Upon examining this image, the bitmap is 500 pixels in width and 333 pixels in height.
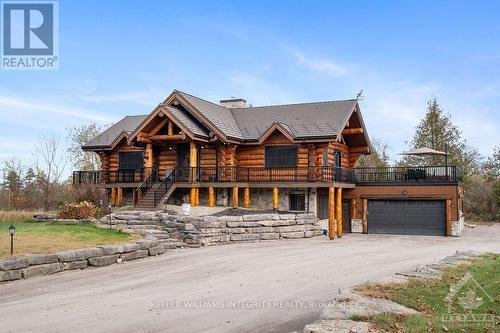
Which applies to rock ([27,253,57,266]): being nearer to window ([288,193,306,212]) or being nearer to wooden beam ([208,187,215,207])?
wooden beam ([208,187,215,207])

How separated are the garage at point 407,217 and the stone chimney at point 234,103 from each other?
12601 millimetres

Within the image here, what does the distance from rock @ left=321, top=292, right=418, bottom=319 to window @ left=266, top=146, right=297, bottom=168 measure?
19.7 meters

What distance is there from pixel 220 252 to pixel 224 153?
1093 centimetres

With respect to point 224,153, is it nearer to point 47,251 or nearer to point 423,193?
point 423,193

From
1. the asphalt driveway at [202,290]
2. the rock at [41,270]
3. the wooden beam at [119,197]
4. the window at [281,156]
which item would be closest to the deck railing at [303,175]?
the window at [281,156]

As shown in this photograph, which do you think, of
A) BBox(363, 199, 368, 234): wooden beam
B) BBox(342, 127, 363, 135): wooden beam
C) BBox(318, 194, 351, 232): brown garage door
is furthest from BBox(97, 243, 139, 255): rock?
BBox(342, 127, 363, 135): wooden beam

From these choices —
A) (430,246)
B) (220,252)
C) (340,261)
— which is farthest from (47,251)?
(430,246)

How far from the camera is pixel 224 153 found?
29.0m

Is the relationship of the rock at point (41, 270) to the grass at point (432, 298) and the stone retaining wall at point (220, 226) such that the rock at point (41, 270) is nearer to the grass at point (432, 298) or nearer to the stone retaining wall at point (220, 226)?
the stone retaining wall at point (220, 226)

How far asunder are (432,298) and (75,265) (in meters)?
10.7

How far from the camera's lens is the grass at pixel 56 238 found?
49.5 feet

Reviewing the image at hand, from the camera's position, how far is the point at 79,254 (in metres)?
15.0

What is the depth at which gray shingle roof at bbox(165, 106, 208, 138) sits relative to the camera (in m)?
27.3

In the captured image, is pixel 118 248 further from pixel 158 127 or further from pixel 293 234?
pixel 158 127
